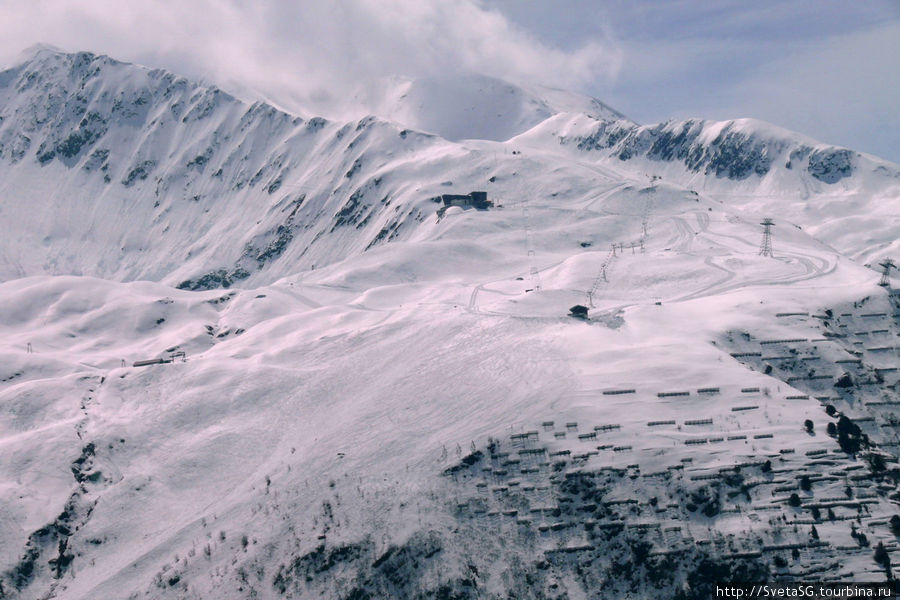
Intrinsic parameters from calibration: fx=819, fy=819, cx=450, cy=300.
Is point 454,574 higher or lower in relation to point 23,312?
lower

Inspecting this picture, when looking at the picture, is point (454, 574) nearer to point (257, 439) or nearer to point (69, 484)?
point (257, 439)

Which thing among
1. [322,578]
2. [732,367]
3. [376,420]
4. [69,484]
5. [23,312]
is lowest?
[322,578]

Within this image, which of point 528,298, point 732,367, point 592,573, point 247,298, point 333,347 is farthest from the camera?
point 247,298

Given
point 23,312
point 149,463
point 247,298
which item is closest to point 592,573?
point 149,463

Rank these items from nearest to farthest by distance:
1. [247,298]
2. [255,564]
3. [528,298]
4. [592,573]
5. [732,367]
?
[592,573], [255,564], [732,367], [528,298], [247,298]

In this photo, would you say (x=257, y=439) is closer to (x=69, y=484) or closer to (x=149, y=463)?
(x=149, y=463)

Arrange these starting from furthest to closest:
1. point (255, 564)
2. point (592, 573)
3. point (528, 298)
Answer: point (528, 298)
point (255, 564)
point (592, 573)

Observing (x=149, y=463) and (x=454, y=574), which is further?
(x=149, y=463)

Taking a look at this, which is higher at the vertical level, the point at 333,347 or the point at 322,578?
the point at 333,347

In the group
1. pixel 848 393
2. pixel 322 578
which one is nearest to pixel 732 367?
pixel 848 393
